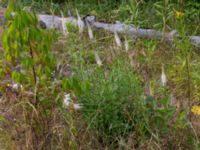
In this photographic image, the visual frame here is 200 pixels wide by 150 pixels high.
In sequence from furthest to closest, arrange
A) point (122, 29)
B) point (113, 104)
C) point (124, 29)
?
point (122, 29) < point (124, 29) < point (113, 104)

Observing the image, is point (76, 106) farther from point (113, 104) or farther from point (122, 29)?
point (122, 29)

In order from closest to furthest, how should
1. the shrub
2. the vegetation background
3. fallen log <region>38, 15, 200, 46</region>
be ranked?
1. the vegetation background
2. the shrub
3. fallen log <region>38, 15, 200, 46</region>

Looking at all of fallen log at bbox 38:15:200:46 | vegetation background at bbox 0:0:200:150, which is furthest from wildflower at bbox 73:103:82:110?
fallen log at bbox 38:15:200:46

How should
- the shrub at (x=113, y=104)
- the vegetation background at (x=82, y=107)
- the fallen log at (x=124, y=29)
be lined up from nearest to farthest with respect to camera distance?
1. the vegetation background at (x=82, y=107)
2. the shrub at (x=113, y=104)
3. the fallen log at (x=124, y=29)

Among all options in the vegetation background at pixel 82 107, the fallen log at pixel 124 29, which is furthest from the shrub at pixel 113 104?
the fallen log at pixel 124 29

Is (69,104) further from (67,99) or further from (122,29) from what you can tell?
(122,29)

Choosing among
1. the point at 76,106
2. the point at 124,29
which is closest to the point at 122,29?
the point at 124,29

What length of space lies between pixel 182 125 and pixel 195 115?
47cm

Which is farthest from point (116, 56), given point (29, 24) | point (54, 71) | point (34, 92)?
point (29, 24)

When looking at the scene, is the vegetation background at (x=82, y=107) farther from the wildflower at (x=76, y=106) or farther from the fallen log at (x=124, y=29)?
the fallen log at (x=124, y=29)

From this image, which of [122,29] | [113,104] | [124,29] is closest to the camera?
[113,104]

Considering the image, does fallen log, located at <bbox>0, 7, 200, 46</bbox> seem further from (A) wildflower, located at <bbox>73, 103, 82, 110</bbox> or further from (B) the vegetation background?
(A) wildflower, located at <bbox>73, 103, 82, 110</bbox>

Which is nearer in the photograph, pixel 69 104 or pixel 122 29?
pixel 69 104

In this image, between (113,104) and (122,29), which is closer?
(113,104)
